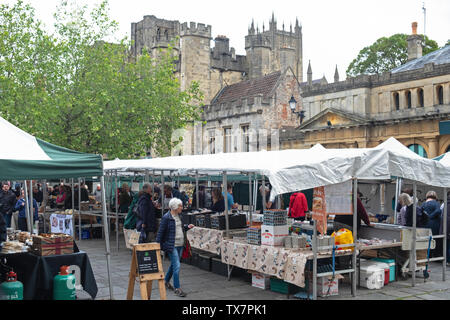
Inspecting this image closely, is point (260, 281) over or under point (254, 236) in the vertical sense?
under

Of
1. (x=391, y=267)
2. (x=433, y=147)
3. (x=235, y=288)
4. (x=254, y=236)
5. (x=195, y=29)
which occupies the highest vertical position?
(x=195, y=29)

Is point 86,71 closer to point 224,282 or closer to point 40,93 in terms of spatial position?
point 40,93

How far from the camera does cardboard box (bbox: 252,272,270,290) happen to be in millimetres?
9578

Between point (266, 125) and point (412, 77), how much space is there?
13.0 metres

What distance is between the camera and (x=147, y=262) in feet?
25.5

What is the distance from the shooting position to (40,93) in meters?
23.0

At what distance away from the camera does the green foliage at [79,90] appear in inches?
907

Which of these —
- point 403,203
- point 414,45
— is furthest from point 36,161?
point 414,45

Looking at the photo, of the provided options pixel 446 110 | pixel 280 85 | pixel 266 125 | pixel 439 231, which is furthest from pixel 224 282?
pixel 280 85

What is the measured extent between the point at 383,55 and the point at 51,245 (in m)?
42.1

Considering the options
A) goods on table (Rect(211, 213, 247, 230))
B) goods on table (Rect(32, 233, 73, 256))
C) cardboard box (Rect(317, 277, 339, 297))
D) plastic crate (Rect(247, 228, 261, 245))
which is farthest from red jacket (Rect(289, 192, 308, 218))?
goods on table (Rect(32, 233, 73, 256))

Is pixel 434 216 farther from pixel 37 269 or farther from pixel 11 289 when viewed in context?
pixel 11 289

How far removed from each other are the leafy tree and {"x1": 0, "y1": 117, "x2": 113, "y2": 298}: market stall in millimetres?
40199

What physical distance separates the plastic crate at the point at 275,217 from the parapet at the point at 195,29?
131 feet
